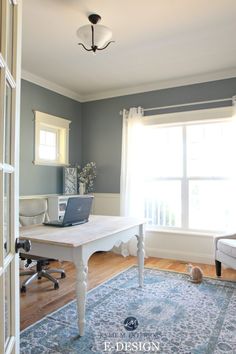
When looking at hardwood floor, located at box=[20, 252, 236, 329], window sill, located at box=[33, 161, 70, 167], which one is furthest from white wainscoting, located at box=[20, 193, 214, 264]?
window sill, located at box=[33, 161, 70, 167]

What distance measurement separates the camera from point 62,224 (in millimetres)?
2455

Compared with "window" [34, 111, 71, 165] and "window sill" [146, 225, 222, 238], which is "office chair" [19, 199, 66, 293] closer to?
"window" [34, 111, 71, 165]

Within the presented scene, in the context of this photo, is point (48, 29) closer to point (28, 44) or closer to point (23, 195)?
point (28, 44)

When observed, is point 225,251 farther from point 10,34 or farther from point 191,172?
point 10,34

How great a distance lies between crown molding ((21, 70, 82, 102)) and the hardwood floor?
8.60 ft

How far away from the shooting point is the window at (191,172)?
3955 millimetres

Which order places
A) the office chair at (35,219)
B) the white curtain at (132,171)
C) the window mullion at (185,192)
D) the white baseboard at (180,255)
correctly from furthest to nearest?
the white curtain at (132,171) → the window mullion at (185,192) → the white baseboard at (180,255) → the office chair at (35,219)

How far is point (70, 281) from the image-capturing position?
319 cm

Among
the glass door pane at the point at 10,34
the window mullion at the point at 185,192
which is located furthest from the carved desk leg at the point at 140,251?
the glass door pane at the point at 10,34

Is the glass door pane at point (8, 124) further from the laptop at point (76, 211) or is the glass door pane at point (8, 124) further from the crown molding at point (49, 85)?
the crown molding at point (49, 85)

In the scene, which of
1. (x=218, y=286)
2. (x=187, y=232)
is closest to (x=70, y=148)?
(x=187, y=232)

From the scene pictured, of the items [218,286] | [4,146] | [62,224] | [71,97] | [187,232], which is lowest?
[218,286]

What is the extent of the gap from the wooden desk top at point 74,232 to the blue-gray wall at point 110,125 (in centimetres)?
211

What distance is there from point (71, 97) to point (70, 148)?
878 millimetres
